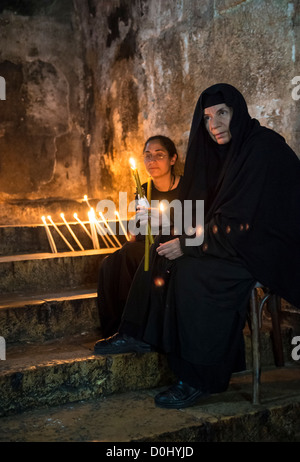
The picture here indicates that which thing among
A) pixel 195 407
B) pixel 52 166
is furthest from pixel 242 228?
pixel 52 166

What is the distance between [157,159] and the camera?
4281mm

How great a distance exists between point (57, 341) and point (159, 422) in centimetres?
121

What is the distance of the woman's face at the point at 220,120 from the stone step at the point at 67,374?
1431 millimetres

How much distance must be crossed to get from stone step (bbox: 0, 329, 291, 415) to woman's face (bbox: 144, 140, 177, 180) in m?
1.53

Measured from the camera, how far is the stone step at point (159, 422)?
259cm

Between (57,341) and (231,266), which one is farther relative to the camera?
(57,341)

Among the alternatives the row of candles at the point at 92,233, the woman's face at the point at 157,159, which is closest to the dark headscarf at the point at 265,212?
the woman's face at the point at 157,159

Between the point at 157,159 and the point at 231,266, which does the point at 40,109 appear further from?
the point at 231,266

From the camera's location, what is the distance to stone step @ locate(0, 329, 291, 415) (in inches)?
116

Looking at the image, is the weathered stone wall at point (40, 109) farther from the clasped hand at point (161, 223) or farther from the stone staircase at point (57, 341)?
the clasped hand at point (161, 223)

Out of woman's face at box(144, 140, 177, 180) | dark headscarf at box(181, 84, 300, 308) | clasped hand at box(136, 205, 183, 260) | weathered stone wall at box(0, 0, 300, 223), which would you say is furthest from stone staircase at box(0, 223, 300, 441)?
weathered stone wall at box(0, 0, 300, 223)

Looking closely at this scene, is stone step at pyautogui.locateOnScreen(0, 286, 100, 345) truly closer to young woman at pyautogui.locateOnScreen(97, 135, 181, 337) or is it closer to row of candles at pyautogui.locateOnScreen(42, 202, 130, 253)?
young woman at pyautogui.locateOnScreen(97, 135, 181, 337)

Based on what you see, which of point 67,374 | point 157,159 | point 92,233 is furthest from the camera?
point 92,233

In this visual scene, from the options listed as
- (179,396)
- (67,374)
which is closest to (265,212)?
(179,396)
